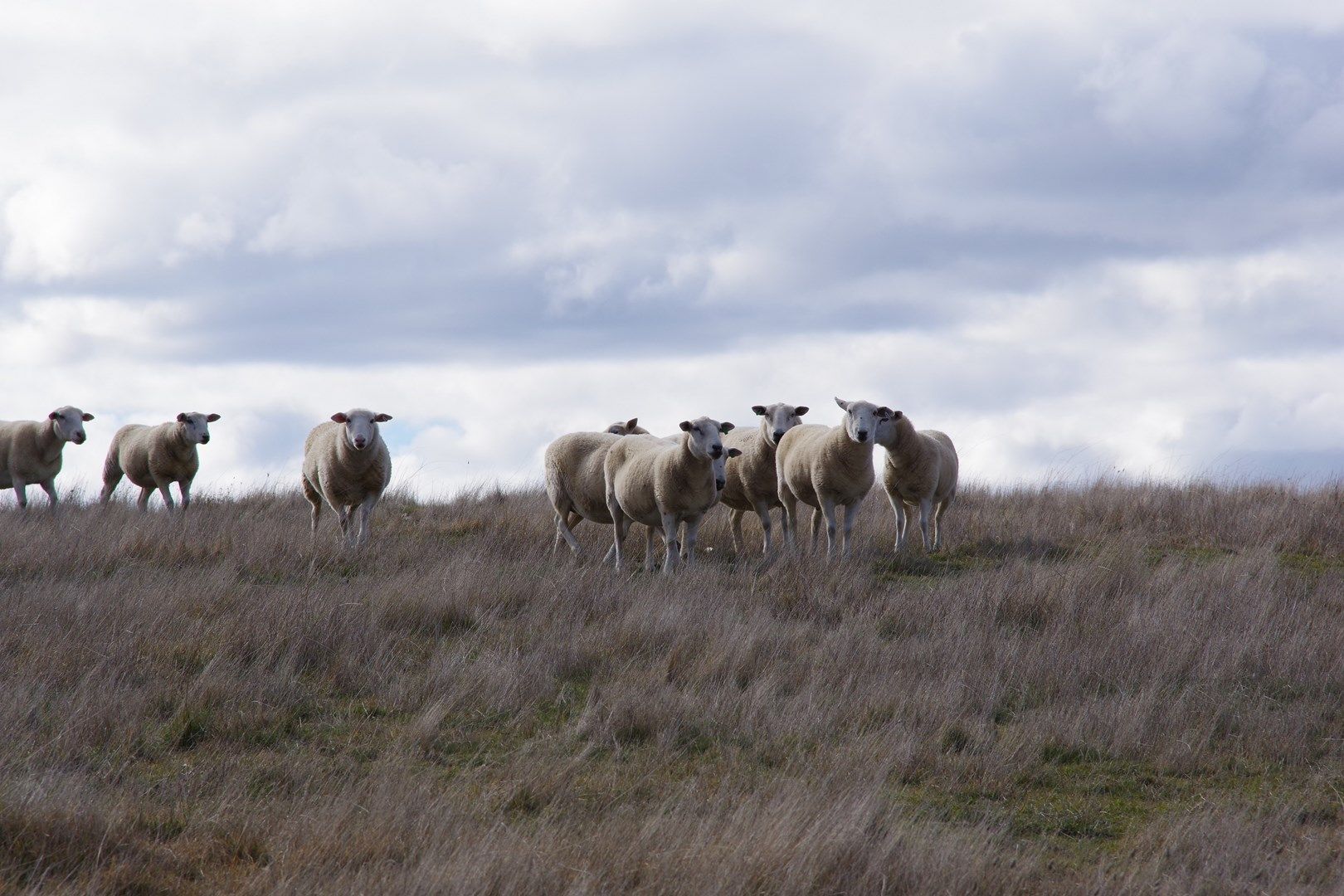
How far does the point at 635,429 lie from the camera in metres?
17.8

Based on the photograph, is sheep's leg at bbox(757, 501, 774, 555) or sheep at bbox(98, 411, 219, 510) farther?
sheep at bbox(98, 411, 219, 510)

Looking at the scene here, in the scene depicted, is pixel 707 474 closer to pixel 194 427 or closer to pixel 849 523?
pixel 849 523

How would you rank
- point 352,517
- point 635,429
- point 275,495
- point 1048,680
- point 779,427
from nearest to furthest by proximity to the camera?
point 1048,680, point 779,427, point 352,517, point 635,429, point 275,495

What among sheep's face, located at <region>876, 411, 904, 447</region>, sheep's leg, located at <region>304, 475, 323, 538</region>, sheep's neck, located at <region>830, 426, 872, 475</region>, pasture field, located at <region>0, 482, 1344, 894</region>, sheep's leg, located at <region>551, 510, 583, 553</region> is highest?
sheep's face, located at <region>876, 411, 904, 447</region>

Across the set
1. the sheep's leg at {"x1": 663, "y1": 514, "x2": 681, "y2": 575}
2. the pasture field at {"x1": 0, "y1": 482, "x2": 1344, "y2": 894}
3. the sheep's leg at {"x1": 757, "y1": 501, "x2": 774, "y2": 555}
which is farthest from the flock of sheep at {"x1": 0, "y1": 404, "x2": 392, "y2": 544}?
the sheep's leg at {"x1": 757, "y1": 501, "x2": 774, "y2": 555}

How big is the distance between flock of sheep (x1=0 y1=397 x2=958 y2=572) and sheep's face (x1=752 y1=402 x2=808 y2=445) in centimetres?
1

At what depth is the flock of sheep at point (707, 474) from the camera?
1288 centimetres

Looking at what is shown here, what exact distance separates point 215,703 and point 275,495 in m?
11.7

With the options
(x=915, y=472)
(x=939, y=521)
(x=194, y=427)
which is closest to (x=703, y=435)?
(x=915, y=472)

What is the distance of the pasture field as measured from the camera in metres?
5.30

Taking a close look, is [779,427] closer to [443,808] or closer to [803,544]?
[803,544]

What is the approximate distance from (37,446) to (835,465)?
13135 millimetres

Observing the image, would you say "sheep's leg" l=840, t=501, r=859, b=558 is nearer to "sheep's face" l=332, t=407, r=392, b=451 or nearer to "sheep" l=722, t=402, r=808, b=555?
"sheep" l=722, t=402, r=808, b=555

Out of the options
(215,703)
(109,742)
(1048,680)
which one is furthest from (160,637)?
(1048,680)
